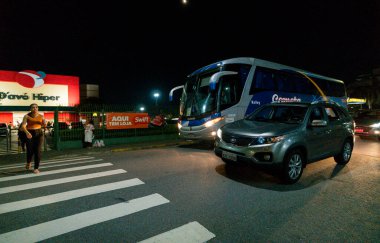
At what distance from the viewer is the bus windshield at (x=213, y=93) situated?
30.8 feet

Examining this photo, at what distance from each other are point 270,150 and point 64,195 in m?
4.31

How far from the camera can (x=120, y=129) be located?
1305 centimetres

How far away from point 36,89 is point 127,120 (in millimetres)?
26848

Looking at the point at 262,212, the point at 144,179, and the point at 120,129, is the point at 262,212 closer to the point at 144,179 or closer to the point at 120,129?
the point at 144,179

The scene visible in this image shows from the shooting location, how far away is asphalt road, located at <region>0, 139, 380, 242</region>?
10.1 ft

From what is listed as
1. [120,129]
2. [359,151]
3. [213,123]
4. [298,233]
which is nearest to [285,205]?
[298,233]

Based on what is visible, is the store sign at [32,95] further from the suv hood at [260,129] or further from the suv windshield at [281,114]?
the suv hood at [260,129]

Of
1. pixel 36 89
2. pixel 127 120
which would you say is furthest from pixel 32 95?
Result: pixel 127 120

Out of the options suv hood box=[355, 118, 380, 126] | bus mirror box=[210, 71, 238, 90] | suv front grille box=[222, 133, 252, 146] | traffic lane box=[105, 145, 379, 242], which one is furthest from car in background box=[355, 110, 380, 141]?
suv front grille box=[222, 133, 252, 146]

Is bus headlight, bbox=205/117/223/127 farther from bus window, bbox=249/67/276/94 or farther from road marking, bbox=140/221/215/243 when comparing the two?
road marking, bbox=140/221/215/243

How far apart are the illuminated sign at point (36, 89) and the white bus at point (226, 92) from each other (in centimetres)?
2909

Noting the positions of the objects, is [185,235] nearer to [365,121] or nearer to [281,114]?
[281,114]

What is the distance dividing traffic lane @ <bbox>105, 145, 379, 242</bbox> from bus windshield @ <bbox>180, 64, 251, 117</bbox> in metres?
→ 3.28

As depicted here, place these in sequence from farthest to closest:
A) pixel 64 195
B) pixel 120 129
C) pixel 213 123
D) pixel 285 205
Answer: pixel 120 129 < pixel 213 123 < pixel 64 195 < pixel 285 205
